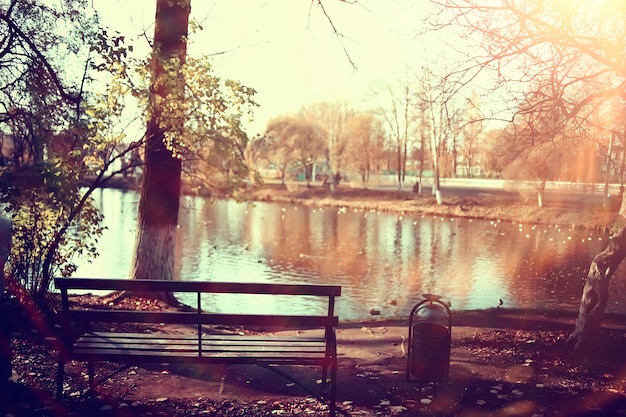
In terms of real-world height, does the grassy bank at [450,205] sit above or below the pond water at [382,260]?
above

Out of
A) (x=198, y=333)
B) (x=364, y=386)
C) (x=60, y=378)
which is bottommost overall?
(x=364, y=386)

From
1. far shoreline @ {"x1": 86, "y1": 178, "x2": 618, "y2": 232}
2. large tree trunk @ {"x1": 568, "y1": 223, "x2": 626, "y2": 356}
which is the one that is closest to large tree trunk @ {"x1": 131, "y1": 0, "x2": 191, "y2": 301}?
large tree trunk @ {"x1": 568, "y1": 223, "x2": 626, "y2": 356}

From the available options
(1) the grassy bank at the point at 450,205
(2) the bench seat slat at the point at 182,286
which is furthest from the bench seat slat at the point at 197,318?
(1) the grassy bank at the point at 450,205

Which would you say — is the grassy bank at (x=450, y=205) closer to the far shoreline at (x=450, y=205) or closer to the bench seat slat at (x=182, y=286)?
the far shoreline at (x=450, y=205)

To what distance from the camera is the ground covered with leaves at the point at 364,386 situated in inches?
182

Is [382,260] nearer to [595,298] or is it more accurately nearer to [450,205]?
[595,298]

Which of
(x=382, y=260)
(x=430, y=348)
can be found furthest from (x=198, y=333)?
(x=382, y=260)

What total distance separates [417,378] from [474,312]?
4553 millimetres

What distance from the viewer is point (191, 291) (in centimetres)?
455

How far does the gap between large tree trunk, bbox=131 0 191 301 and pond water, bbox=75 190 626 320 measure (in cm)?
95

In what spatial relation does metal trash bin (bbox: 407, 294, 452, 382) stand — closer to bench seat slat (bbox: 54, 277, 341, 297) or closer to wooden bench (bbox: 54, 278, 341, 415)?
wooden bench (bbox: 54, 278, 341, 415)

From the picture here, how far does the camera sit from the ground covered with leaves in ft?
15.1

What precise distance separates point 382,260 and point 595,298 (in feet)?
44.3

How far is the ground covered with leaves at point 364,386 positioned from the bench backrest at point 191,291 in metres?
0.57
